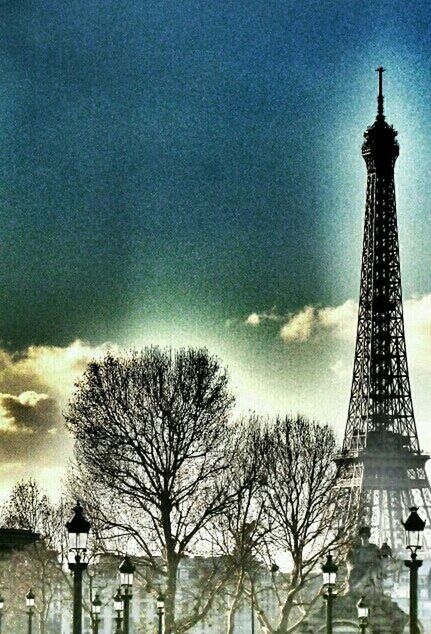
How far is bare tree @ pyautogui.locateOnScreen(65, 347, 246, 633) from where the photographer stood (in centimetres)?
5550

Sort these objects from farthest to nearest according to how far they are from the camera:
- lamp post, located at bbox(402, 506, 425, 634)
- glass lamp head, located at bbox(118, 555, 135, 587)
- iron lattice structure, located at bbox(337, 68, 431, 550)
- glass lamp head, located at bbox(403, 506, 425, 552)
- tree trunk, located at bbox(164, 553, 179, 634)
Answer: iron lattice structure, located at bbox(337, 68, 431, 550) → tree trunk, located at bbox(164, 553, 179, 634) → glass lamp head, located at bbox(118, 555, 135, 587) → glass lamp head, located at bbox(403, 506, 425, 552) → lamp post, located at bbox(402, 506, 425, 634)

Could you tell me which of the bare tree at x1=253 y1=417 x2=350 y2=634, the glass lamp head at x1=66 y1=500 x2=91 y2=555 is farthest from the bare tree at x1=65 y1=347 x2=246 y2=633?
the glass lamp head at x1=66 y1=500 x2=91 y2=555

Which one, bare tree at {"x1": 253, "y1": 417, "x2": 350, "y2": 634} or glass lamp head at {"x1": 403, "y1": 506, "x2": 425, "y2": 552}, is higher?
bare tree at {"x1": 253, "y1": 417, "x2": 350, "y2": 634}

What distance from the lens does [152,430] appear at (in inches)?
2207

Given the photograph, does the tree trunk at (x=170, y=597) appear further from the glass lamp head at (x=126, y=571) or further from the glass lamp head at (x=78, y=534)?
the glass lamp head at (x=78, y=534)

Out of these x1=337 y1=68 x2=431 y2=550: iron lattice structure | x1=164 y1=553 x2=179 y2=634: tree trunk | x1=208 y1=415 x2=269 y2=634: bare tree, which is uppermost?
x1=337 y1=68 x2=431 y2=550: iron lattice structure

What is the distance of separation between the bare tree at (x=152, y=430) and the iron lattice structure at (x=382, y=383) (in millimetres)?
61130

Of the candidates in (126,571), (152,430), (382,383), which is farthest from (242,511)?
(382,383)

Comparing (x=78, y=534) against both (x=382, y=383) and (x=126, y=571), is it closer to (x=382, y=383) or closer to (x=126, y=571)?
(x=126, y=571)

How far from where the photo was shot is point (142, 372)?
56812 millimetres

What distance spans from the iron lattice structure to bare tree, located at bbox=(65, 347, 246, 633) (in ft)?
201

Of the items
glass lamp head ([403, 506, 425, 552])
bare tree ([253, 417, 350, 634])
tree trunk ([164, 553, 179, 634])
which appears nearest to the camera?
glass lamp head ([403, 506, 425, 552])

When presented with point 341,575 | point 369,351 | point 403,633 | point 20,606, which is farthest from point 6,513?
point 369,351

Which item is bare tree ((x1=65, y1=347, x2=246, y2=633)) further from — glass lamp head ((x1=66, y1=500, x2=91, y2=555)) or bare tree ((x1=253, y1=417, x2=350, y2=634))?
glass lamp head ((x1=66, y1=500, x2=91, y2=555))
